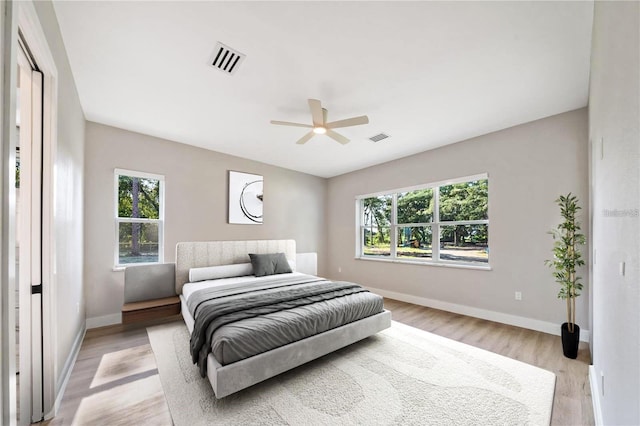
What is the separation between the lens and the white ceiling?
1813 millimetres

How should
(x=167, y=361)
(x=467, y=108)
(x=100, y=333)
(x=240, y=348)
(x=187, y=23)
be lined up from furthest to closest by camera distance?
1. (x=100, y=333)
2. (x=467, y=108)
3. (x=167, y=361)
4. (x=240, y=348)
5. (x=187, y=23)

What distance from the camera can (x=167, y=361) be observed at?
261 centimetres

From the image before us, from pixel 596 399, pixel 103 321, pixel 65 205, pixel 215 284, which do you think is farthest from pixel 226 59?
pixel 596 399

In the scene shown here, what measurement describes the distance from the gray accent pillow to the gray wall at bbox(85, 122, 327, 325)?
885 millimetres

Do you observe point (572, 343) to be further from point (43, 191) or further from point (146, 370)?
point (43, 191)

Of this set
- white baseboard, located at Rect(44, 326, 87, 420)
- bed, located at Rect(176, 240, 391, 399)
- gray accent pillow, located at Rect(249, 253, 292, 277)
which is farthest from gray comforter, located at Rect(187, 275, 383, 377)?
white baseboard, located at Rect(44, 326, 87, 420)

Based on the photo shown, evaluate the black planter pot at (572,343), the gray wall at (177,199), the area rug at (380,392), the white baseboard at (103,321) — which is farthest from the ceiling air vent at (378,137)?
the white baseboard at (103,321)

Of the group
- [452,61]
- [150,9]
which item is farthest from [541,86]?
[150,9]

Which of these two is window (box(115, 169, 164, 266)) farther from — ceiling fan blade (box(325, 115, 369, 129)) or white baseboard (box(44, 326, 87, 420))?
ceiling fan blade (box(325, 115, 369, 129))

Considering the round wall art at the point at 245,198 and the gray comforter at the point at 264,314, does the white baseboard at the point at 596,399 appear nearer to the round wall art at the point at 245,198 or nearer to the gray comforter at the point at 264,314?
the gray comforter at the point at 264,314

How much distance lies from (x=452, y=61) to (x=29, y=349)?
392 centimetres

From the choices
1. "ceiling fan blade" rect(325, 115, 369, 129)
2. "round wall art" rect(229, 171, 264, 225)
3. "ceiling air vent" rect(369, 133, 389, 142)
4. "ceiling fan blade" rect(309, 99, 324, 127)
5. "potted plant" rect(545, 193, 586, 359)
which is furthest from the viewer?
"round wall art" rect(229, 171, 264, 225)

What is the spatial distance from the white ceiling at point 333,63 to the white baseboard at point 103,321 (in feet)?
8.83

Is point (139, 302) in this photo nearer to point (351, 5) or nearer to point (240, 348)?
point (240, 348)
